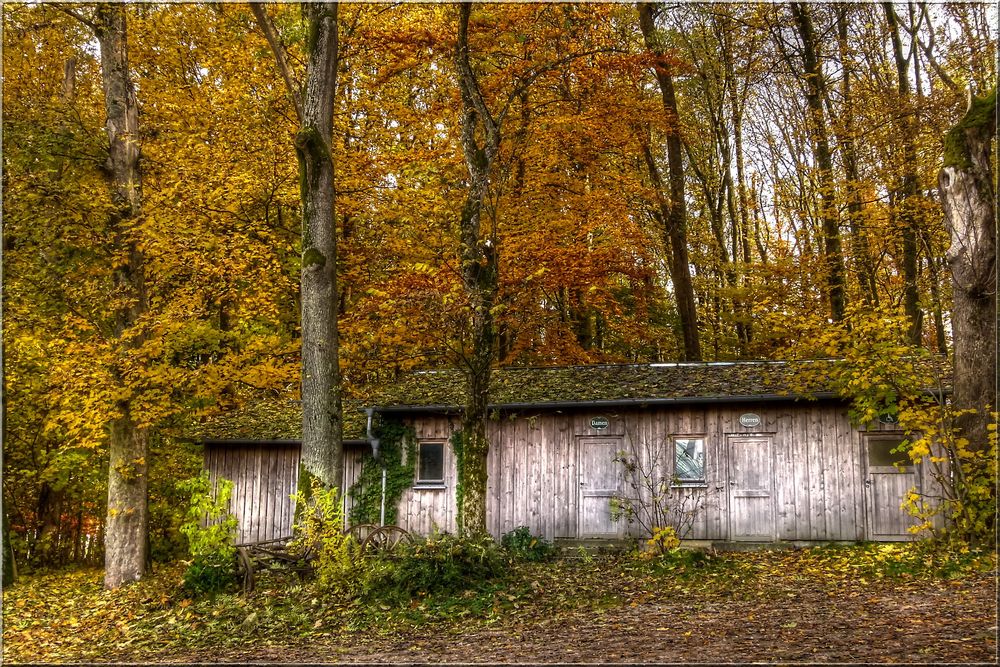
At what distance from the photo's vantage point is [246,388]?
20.6 m

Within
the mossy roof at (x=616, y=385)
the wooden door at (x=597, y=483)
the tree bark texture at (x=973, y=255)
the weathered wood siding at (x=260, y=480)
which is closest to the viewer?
the tree bark texture at (x=973, y=255)

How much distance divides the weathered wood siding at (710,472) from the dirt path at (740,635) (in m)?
4.93

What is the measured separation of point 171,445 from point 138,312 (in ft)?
23.8

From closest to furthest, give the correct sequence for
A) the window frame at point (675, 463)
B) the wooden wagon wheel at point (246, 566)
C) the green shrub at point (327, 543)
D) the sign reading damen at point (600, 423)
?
the green shrub at point (327, 543), the wooden wagon wheel at point (246, 566), the window frame at point (675, 463), the sign reading damen at point (600, 423)

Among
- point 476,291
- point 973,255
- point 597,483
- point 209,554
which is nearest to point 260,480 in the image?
point 209,554

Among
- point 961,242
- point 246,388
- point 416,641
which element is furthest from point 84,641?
point 961,242

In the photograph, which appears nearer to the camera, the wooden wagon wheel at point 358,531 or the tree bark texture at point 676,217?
the wooden wagon wheel at point 358,531

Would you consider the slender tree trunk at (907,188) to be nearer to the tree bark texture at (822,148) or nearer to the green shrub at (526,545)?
the tree bark texture at (822,148)

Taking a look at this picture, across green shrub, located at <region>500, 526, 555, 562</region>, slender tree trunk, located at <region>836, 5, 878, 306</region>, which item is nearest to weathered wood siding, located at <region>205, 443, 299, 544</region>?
green shrub, located at <region>500, 526, 555, 562</region>

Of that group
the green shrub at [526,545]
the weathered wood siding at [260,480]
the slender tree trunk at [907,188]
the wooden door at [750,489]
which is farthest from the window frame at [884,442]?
the weathered wood siding at [260,480]

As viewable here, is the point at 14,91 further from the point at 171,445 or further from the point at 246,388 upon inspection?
the point at 171,445

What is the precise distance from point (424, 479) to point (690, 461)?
528 cm

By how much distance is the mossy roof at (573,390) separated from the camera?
15523 millimetres

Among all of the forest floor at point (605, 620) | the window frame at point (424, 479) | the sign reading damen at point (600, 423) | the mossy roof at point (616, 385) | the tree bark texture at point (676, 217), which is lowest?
the forest floor at point (605, 620)
